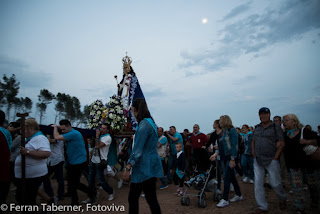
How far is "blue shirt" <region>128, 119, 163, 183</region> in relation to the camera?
3180 mm

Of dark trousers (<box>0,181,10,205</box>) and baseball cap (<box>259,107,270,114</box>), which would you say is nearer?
dark trousers (<box>0,181,10,205</box>)

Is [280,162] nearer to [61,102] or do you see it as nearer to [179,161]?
[179,161]

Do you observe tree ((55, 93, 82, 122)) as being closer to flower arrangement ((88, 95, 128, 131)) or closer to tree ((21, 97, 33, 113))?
tree ((21, 97, 33, 113))

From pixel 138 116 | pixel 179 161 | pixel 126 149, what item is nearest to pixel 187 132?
pixel 126 149

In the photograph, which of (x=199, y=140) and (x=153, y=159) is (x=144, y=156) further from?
(x=199, y=140)

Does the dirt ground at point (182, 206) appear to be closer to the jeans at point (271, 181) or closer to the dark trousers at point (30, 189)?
the jeans at point (271, 181)

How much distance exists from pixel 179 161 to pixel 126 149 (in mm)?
3594

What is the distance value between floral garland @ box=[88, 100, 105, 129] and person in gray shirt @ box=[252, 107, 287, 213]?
494 centimetres

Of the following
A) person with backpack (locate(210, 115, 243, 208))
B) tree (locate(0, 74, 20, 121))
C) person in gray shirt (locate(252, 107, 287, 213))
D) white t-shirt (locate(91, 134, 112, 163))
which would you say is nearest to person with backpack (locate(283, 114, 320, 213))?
person in gray shirt (locate(252, 107, 287, 213))

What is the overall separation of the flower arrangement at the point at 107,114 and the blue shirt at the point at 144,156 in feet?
13.2

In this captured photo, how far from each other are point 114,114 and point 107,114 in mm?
241

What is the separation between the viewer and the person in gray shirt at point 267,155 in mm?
4328

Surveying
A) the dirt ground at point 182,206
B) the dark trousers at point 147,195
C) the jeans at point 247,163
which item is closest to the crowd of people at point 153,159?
the dark trousers at point 147,195

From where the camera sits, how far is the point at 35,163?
3.94 meters
